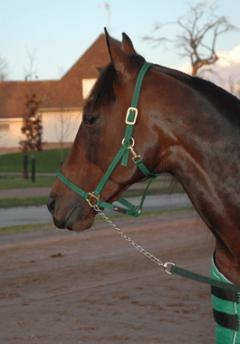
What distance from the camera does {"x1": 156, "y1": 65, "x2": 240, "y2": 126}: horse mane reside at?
10.4 ft

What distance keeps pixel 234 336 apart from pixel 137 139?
3.13 feet

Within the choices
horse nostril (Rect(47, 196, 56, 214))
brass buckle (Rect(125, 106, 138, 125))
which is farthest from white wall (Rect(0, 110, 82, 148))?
brass buckle (Rect(125, 106, 138, 125))

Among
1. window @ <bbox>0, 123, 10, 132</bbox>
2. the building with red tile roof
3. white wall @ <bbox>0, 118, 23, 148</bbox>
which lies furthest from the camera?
window @ <bbox>0, 123, 10, 132</bbox>

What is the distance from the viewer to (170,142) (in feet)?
10.4

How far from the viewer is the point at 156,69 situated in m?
3.27

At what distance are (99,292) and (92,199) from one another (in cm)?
556

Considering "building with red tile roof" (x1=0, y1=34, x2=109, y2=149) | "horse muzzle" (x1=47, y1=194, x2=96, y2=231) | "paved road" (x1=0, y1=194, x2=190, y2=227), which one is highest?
"horse muzzle" (x1=47, y1=194, x2=96, y2=231)

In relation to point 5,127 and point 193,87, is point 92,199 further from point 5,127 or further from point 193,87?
point 5,127

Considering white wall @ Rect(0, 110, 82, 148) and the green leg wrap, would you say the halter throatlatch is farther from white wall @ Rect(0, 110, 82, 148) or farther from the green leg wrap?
white wall @ Rect(0, 110, 82, 148)

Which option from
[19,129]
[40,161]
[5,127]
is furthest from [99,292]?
[5,127]

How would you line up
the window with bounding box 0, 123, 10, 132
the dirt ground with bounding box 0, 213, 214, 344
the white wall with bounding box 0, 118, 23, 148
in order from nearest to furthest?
the dirt ground with bounding box 0, 213, 214, 344
the white wall with bounding box 0, 118, 23, 148
the window with bounding box 0, 123, 10, 132

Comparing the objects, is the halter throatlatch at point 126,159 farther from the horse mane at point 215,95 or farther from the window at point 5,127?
the window at point 5,127

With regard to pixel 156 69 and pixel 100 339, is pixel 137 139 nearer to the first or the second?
pixel 156 69

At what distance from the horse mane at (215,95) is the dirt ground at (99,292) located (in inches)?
26.7
